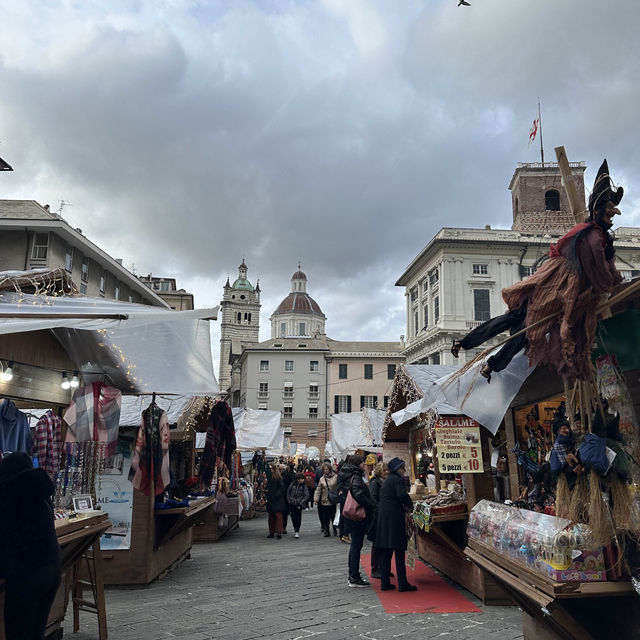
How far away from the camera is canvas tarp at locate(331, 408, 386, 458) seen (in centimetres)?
1678

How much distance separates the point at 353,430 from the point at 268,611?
13.4 m

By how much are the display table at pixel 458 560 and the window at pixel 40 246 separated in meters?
25.1

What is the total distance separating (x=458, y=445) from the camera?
279 inches

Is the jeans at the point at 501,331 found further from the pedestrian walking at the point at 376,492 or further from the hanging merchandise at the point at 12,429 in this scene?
the pedestrian walking at the point at 376,492

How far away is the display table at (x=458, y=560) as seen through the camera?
20.9 ft

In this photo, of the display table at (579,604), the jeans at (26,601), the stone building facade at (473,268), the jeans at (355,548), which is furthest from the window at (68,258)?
the display table at (579,604)

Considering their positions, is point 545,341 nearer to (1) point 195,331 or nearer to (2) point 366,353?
(1) point 195,331

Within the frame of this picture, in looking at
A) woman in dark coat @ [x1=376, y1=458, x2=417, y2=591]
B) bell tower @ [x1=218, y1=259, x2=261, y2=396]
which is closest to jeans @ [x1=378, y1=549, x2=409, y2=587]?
woman in dark coat @ [x1=376, y1=458, x2=417, y2=591]

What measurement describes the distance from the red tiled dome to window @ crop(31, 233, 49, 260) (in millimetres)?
63112

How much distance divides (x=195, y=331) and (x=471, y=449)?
12.7ft

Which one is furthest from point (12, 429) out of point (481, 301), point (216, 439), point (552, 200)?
point (552, 200)

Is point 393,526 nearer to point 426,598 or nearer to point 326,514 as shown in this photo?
point 426,598

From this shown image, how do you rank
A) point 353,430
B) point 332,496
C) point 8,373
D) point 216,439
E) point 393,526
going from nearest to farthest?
point 8,373
point 393,526
point 216,439
point 332,496
point 353,430

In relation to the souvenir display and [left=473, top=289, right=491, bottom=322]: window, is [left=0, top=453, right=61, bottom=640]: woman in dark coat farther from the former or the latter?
[left=473, top=289, right=491, bottom=322]: window
